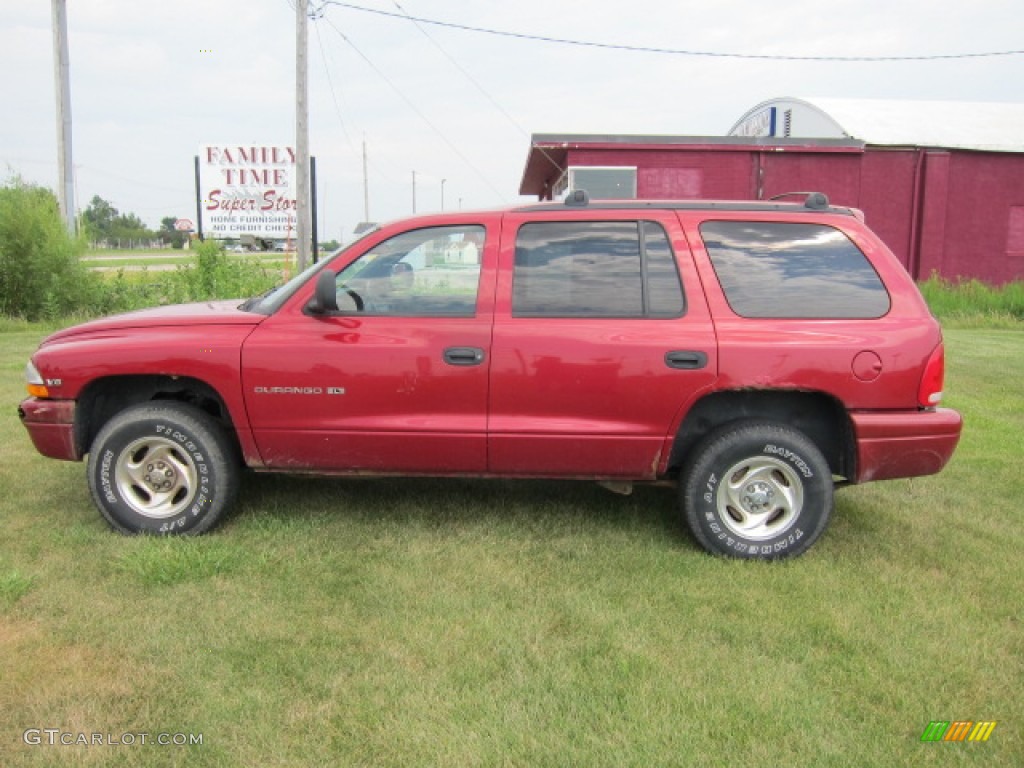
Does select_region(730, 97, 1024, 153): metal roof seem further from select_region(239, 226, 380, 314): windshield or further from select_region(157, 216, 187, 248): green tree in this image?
select_region(157, 216, 187, 248): green tree

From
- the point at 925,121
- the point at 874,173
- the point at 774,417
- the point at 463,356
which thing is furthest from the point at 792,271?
the point at 925,121

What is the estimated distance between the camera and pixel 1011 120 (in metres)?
21.3

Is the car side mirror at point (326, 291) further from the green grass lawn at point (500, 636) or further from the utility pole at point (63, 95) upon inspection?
the utility pole at point (63, 95)

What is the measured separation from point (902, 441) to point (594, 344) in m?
1.55

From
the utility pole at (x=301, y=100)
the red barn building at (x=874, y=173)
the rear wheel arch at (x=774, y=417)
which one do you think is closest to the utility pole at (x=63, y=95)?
the utility pole at (x=301, y=100)

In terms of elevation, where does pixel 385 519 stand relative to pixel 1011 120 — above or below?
below

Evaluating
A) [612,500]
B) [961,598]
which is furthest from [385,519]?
[961,598]

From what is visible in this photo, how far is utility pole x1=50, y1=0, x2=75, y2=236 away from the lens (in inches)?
650

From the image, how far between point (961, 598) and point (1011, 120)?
22.2 meters

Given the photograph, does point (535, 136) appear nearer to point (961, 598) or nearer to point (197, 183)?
point (197, 183)

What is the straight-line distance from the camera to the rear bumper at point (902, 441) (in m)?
3.94

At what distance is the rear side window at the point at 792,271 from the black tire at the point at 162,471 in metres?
2.72

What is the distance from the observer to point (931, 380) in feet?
12.9

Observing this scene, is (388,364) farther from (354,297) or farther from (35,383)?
(35,383)
